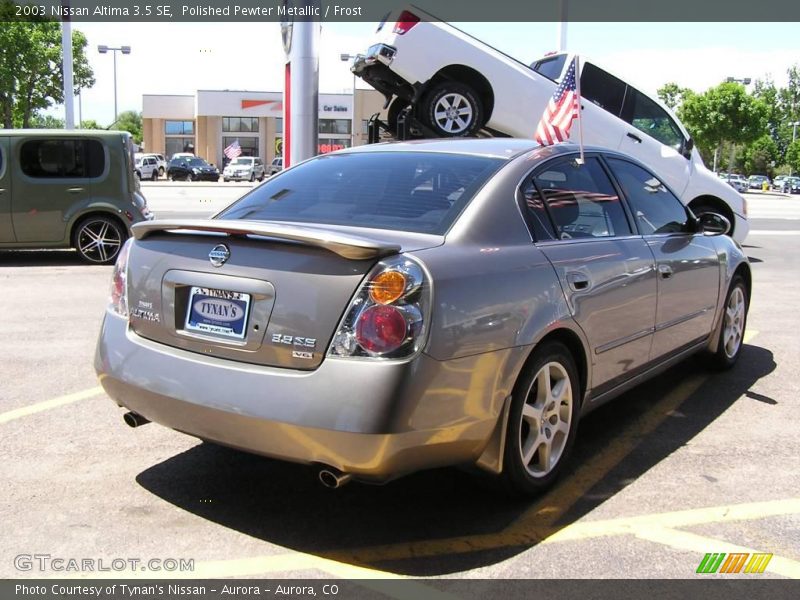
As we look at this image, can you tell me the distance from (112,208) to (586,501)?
8.40 metres

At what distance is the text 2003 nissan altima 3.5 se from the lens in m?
2.81

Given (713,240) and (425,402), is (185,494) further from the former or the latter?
(713,240)

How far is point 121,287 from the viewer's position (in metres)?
3.54

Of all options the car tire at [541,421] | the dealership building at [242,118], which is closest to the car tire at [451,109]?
the car tire at [541,421]

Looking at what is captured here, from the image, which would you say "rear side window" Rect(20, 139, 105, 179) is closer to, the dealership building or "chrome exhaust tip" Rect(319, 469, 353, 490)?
"chrome exhaust tip" Rect(319, 469, 353, 490)

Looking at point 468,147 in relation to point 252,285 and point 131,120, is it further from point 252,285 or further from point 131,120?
point 131,120

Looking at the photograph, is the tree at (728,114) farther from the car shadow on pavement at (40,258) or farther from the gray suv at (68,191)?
the gray suv at (68,191)

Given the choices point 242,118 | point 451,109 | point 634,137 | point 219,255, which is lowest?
point 219,255

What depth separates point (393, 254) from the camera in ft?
9.58

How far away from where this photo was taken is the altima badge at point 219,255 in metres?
3.10

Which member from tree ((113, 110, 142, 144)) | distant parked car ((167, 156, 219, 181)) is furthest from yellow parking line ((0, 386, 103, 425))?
tree ((113, 110, 142, 144))

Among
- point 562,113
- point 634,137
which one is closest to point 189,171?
point 634,137

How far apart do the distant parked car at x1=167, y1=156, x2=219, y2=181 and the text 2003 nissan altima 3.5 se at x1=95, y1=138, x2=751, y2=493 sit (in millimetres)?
49490

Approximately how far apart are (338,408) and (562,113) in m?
3.05
